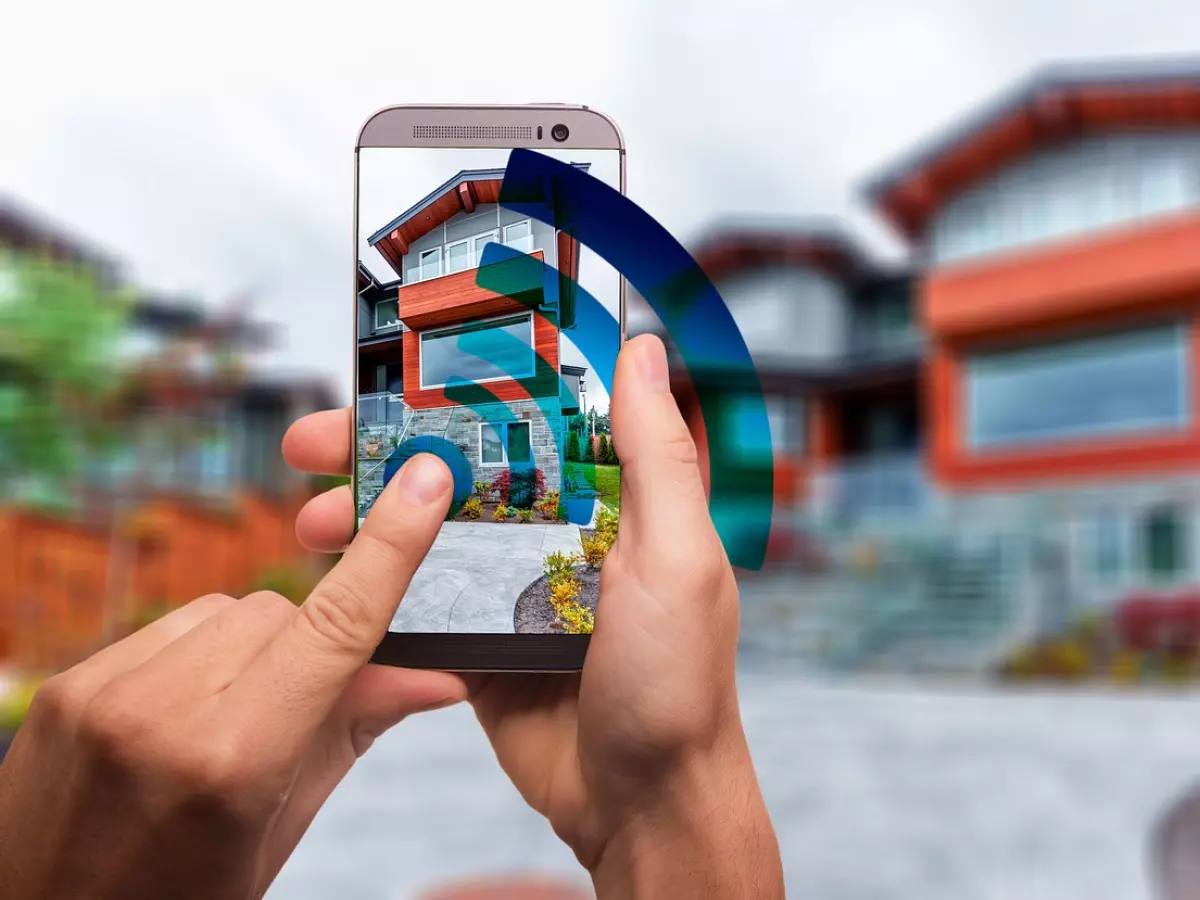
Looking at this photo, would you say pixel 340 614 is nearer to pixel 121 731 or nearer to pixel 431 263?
pixel 121 731

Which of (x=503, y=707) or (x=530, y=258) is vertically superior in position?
(x=530, y=258)

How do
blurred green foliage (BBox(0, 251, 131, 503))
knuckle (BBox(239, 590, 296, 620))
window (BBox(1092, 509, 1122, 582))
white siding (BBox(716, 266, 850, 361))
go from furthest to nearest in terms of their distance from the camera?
white siding (BBox(716, 266, 850, 361)) → window (BBox(1092, 509, 1122, 582)) → blurred green foliage (BBox(0, 251, 131, 503)) → knuckle (BBox(239, 590, 296, 620))

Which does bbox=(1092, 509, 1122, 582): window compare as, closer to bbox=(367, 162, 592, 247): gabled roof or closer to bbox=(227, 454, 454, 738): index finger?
bbox=(367, 162, 592, 247): gabled roof

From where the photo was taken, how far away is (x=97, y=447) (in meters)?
8.80

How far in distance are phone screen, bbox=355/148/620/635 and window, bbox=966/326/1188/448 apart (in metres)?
9.41

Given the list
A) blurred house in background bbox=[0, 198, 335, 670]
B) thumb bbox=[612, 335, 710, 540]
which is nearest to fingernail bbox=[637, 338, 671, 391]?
thumb bbox=[612, 335, 710, 540]

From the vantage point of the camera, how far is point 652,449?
3.20ft

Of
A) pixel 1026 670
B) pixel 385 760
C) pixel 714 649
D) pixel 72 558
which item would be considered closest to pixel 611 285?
pixel 714 649

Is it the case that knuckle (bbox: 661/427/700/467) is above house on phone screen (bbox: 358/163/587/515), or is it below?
below

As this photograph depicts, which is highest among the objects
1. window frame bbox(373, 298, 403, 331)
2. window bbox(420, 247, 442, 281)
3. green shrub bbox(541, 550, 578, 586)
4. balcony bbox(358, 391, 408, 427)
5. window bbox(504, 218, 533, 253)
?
window bbox(504, 218, 533, 253)

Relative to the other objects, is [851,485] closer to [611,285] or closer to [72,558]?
[72,558]

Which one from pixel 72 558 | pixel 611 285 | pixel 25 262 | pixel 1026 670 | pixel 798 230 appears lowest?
pixel 1026 670

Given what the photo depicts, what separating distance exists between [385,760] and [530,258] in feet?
16.6

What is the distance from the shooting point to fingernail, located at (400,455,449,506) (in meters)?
0.99
